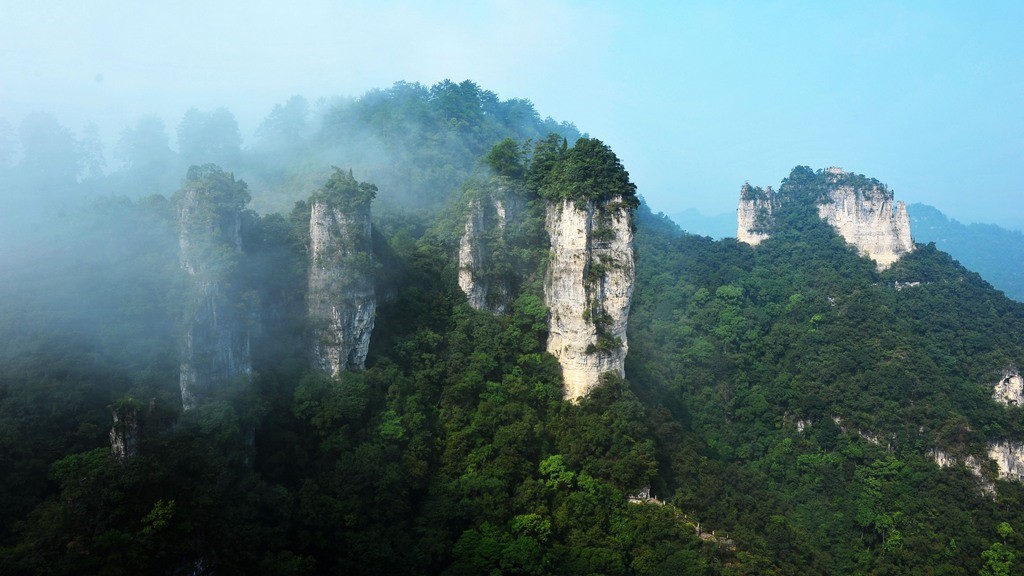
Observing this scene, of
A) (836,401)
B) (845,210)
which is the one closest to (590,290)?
(836,401)

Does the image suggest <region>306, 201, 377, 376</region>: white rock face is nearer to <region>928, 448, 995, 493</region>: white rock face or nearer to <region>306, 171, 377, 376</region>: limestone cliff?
<region>306, 171, 377, 376</region>: limestone cliff

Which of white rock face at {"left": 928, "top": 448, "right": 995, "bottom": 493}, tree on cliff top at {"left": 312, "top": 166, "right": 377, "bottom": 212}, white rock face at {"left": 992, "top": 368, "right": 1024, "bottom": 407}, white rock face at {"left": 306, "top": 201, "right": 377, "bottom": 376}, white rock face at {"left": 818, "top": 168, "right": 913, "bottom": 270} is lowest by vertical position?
white rock face at {"left": 928, "top": 448, "right": 995, "bottom": 493}

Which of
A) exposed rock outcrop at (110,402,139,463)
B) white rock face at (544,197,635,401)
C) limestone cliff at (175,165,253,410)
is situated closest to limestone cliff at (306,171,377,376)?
limestone cliff at (175,165,253,410)

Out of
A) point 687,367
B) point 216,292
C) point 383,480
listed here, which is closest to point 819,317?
point 687,367

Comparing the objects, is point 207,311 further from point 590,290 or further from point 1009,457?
point 1009,457

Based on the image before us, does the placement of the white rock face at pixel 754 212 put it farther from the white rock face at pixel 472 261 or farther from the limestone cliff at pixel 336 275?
the limestone cliff at pixel 336 275

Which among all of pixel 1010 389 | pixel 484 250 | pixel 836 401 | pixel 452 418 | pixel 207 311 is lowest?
pixel 452 418
